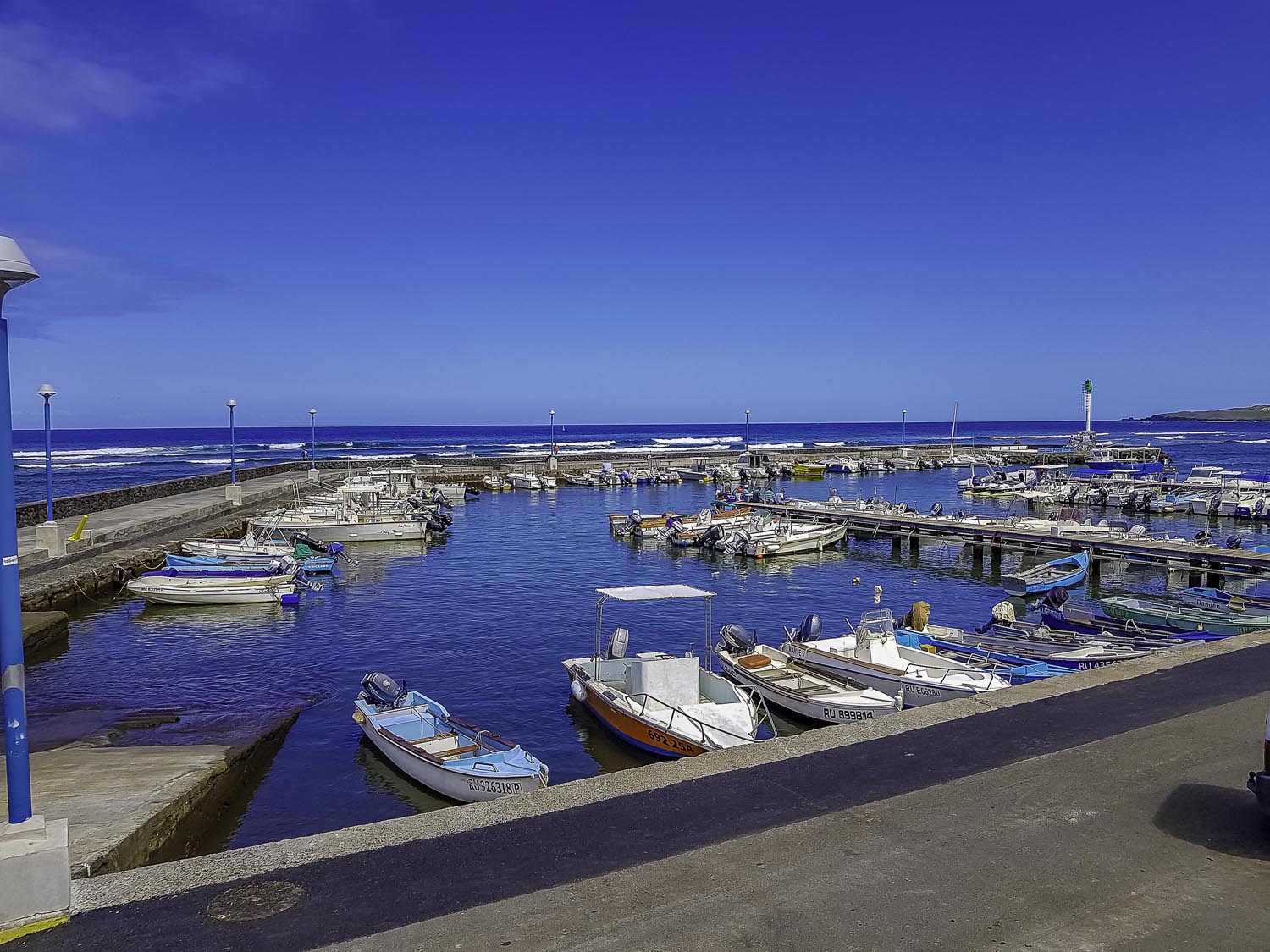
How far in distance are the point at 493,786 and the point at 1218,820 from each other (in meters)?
8.96

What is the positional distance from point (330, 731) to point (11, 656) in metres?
11.6

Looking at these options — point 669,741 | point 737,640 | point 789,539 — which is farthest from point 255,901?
point 789,539

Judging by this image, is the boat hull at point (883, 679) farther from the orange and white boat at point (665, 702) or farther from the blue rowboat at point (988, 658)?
the orange and white boat at point (665, 702)

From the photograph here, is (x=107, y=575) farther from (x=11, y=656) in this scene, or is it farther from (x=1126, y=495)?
(x=1126, y=495)

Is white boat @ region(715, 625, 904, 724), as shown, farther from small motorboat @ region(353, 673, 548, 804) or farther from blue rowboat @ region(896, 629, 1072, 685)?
small motorboat @ region(353, 673, 548, 804)

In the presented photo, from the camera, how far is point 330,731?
15.8 metres

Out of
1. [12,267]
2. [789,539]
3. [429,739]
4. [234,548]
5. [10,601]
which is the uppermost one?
[12,267]

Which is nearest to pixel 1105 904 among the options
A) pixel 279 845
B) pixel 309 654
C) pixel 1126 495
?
pixel 279 845

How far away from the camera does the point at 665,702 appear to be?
1491 centimetres

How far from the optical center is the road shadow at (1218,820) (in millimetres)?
6051

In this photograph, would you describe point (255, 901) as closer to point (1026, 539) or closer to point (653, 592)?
point (653, 592)

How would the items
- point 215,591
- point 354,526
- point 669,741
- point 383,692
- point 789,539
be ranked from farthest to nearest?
point 354,526
point 789,539
point 215,591
point 383,692
point 669,741

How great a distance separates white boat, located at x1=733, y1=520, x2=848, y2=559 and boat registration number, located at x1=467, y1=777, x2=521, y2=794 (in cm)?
2612

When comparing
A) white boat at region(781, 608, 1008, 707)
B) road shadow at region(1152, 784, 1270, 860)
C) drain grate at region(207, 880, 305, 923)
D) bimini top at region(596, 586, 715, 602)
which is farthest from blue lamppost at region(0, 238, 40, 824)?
white boat at region(781, 608, 1008, 707)
